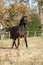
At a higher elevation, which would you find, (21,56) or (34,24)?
(21,56)

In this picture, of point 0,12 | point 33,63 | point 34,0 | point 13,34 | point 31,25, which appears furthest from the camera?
point 34,0

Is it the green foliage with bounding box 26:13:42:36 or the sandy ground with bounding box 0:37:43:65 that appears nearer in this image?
the sandy ground with bounding box 0:37:43:65

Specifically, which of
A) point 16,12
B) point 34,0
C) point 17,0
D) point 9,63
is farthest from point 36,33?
point 9,63

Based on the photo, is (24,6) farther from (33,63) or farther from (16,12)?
(33,63)

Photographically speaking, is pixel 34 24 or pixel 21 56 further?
pixel 34 24

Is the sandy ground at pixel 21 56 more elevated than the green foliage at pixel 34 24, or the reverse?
the sandy ground at pixel 21 56

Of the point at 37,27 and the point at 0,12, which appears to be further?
the point at 37,27

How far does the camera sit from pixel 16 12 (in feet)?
117

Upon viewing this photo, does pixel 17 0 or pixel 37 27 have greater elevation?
pixel 17 0

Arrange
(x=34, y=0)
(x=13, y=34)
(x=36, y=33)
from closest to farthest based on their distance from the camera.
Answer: (x=13, y=34) < (x=36, y=33) < (x=34, y=0)

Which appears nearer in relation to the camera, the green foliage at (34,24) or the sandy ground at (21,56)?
Answer: the sandy ground at (21,56)

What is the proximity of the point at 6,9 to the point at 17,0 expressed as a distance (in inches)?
247

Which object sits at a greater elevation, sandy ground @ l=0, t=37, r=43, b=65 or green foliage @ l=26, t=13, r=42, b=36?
sandy ground @ l=0, t=37, r=43, b=65

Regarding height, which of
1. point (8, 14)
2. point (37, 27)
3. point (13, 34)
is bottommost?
point (37, 27)
